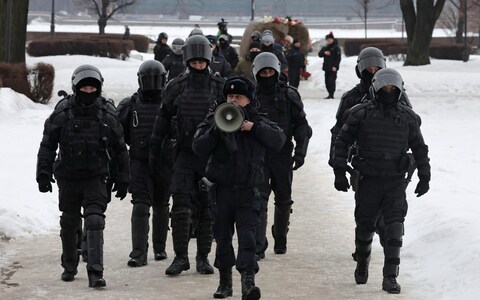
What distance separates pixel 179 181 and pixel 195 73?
93 centimetres

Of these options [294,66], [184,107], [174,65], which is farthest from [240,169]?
[294,66]

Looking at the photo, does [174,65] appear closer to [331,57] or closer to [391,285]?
[331,57]

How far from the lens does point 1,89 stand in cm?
2611

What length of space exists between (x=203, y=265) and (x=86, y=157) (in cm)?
140

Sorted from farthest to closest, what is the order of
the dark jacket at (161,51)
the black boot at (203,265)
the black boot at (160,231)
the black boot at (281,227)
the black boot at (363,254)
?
the dark jacket at (161,51)
the black boot at (281,227)
the black boot at (160,231)
the black boot at (203,265)
the black boot at (363,254)

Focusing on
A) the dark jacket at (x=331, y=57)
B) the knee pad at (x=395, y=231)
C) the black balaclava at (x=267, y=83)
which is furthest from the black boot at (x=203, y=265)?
the dark jacket at (x=331, y=57)

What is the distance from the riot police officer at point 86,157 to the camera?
9.65 m

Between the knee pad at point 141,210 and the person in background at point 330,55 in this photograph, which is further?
the person in background at point 330,55

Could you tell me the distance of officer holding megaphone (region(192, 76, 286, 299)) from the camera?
877cm

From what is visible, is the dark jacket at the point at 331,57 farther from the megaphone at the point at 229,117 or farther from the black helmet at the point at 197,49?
the megaphone at the point at 229,117

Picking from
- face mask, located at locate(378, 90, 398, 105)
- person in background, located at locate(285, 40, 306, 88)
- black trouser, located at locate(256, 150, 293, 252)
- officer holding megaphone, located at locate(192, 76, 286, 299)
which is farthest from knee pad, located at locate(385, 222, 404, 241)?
person in background, located at locate(285, 40, 306, 88)

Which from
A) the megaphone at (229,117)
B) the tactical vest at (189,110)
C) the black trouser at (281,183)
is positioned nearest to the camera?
the megaphone at (229,117)

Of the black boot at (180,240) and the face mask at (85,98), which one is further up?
the face mask at (85,98)

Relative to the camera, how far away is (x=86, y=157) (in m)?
9.66
